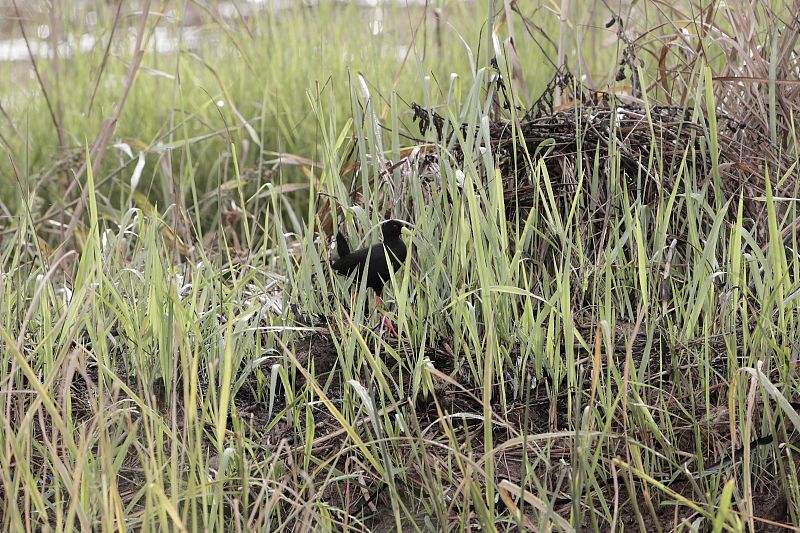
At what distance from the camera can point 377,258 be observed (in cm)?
245

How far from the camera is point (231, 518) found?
1.94 metres

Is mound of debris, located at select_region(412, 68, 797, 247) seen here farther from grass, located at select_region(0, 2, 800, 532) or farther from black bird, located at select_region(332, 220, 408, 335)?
black bird, located at select_region(332, 220, 408, 335)

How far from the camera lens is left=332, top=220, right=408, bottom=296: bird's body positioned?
2.46 metres

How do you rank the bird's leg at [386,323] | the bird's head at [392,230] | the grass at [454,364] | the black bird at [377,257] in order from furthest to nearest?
the bird's head at [392,230], the black bird at [377,257], the bird's leg at [386,323], the grass at [454,364]

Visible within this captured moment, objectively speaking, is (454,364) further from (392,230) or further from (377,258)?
(392,230)

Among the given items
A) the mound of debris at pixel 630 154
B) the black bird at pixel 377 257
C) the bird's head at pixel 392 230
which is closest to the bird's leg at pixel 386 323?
the black bird at pixel 377 257

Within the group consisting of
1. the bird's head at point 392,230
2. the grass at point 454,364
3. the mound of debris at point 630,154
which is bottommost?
the grass at point 454,364

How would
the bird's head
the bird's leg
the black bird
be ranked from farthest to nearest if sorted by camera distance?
the bird's head
the black bird
the bird's leg

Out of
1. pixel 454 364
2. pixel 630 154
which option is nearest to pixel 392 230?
pixel 454 364

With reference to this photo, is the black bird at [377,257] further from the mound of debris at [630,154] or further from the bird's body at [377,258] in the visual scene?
the mound of debris at [630,154]

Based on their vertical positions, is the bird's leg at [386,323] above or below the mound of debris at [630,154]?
below

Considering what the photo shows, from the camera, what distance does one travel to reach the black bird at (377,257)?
2.46 metres

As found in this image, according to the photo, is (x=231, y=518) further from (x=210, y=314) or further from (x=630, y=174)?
(x=630, y=174)

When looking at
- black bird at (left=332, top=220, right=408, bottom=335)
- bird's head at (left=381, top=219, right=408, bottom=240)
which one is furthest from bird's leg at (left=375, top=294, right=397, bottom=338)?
bird's head at (left=381, top=219, right=408, bottom=240)
